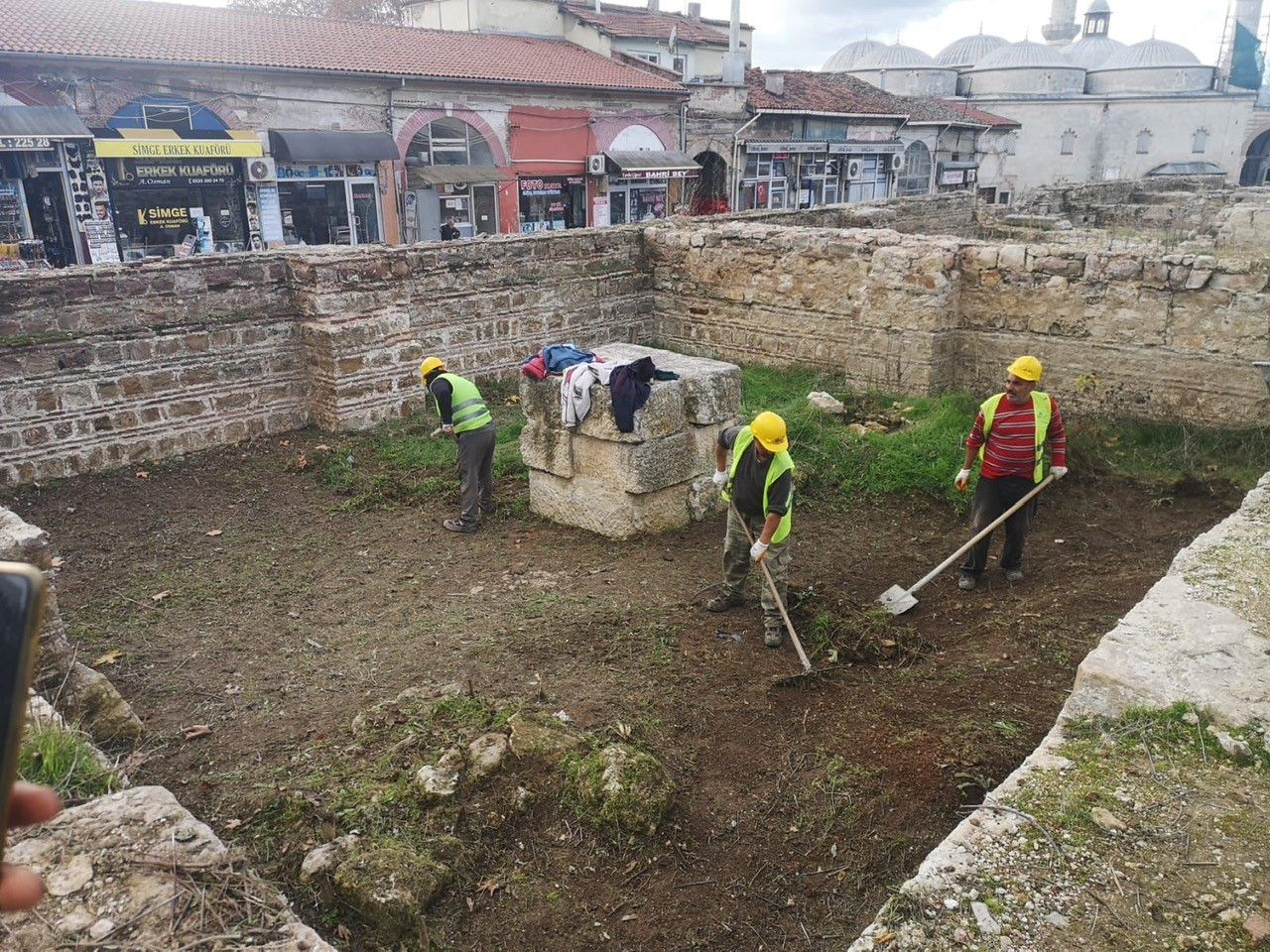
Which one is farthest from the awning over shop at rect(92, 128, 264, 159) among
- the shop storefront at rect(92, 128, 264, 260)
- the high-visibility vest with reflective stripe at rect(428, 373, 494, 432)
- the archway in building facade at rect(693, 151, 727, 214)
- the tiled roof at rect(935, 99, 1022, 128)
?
the tiled roof at rect(935, 99, 1022, 128)

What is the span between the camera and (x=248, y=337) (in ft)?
29.7

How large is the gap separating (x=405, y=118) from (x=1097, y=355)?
17227 millimetres

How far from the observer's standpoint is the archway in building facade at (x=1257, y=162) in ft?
169

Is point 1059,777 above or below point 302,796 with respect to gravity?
above

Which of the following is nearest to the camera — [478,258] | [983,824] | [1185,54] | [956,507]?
[983,824]

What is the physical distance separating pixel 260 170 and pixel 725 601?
16.6 meters

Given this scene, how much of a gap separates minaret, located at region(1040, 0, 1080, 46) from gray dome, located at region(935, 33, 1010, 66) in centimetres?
437

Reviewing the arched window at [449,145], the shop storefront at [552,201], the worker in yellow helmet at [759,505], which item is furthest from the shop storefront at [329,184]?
the worker in yellow helmet at [759,505]

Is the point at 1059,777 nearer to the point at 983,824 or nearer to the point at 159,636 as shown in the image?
the point at 983,824

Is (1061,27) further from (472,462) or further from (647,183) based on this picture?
(472,462)

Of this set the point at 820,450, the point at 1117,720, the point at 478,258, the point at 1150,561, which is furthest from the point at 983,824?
the point at 478,258

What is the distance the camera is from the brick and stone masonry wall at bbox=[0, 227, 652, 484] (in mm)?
7852

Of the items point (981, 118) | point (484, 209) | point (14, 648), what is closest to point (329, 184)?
point (484, 209)

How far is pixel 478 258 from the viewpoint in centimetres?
1066
